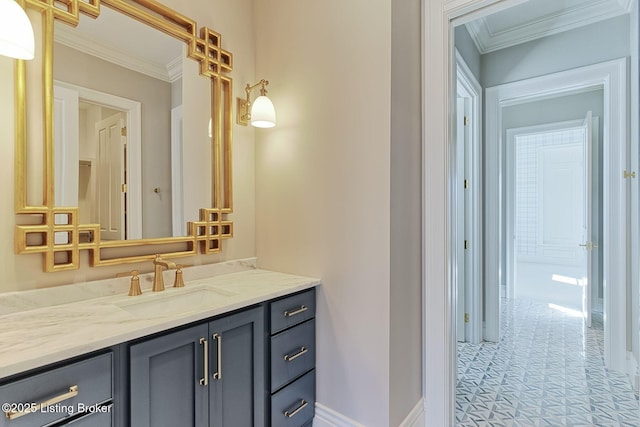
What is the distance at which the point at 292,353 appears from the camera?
60.0 inches

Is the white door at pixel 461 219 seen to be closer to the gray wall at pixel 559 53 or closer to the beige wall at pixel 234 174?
the gray wall at pixel 559 53

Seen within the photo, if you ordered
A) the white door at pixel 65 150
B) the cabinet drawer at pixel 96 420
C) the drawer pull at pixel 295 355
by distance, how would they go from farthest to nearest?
the drawer pull at pixel 295 355 < the white door at pixel 65 150 < the cabinet drawer at pixel 96 420

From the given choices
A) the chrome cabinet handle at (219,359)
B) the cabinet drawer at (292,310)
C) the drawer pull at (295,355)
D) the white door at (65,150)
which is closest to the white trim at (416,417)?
the drawer pull at (295,355)

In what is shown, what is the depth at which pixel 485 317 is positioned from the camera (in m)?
2.90

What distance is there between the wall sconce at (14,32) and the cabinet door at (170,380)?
3.33 ft

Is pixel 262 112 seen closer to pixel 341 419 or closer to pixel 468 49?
pixel 341 419

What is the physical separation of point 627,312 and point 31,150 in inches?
144

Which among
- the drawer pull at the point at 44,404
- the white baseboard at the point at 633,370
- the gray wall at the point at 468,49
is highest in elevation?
the gray wall at the point at 468,49

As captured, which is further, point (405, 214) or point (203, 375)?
point (405, 214)

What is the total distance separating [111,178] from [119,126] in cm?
25

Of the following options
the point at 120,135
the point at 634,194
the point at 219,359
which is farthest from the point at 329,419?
the point at 634,194

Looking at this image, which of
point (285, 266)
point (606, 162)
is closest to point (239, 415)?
point (285, 266)

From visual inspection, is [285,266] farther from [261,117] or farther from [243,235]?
[261,117]

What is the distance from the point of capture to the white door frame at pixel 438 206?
1662mm
